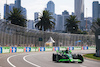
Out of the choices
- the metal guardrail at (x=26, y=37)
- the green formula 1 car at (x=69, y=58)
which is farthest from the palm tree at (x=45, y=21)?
the green formula 1 car at (x=69, y=58)

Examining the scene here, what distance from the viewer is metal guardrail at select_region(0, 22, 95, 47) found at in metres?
35.0

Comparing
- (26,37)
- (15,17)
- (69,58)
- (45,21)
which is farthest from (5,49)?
(45,21)

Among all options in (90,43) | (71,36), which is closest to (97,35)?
(71,36)

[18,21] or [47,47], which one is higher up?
[18,21]

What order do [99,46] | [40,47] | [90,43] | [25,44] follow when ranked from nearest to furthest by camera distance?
[99,46] < [25,44] < [40,47] < [90,43]

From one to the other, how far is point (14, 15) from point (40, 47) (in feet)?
54.7

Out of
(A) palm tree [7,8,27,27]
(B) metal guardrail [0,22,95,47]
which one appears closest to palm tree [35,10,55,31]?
(A) palm tree [7,8,27,27]

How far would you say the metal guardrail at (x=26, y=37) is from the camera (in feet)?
115

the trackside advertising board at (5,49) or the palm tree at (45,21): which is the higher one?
the palm tree at (45,21)

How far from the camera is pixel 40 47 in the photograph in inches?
1987

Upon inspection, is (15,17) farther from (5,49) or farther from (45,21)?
(5,49)

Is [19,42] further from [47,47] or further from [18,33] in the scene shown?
[47,47]

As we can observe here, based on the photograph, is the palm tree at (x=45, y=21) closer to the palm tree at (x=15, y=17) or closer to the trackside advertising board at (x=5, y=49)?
→ the palm tree at (x=15, y=17)

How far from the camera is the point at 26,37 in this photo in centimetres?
4200
